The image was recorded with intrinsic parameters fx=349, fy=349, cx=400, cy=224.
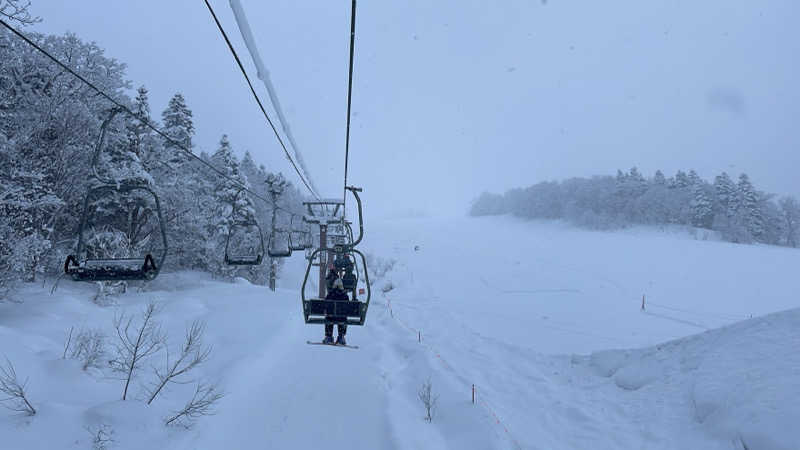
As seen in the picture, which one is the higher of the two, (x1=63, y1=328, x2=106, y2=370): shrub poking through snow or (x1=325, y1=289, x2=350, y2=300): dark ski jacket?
(x1=325, y1=289, x2=350, y2=300): dark ski jacket

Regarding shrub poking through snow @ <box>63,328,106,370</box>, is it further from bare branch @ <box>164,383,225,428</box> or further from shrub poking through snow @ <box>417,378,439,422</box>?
shrub poking through snow @ <box>417,378,439,422</box>

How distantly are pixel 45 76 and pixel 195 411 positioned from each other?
1759cm

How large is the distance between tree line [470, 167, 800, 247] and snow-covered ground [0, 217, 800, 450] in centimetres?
3320

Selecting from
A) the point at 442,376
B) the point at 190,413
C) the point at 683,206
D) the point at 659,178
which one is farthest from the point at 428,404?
the point at 659,178

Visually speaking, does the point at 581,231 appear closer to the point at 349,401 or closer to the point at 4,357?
the point at 349,401

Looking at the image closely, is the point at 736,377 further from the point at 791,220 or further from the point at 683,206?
the point at 791,220

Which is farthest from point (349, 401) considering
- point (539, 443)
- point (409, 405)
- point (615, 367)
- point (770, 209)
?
point (770, 209)

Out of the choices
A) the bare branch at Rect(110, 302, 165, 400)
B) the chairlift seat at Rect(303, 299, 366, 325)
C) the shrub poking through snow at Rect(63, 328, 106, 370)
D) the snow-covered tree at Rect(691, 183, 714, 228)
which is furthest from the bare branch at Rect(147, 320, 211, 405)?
the snow-covered tree at Rect(691, 183, 714, 228)

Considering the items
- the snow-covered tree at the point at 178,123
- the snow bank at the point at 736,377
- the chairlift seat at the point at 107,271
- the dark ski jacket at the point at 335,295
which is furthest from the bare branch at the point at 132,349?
the snow-covered tree at the point at 178,123

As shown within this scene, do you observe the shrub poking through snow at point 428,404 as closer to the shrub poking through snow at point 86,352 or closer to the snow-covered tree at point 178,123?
the shrub poking through snow at point 86,352

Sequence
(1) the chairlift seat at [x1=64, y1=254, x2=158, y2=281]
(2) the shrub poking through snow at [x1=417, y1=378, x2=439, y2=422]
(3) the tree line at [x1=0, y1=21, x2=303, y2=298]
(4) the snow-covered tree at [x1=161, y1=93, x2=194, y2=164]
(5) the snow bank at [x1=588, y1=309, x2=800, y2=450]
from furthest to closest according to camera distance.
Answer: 1. (4) the snow-covered tree at [x1=161, y1=93, x2=194, y2=164]
2. (3) the tree line at [x1=0, y1=21, x2=303, y2=298]
3. (2) the shrub poking through snow at [x1=417, y1=378, x2=439, y2=422]
4. (5) the snow bank at [x1=588, y1=309, x2=800, y2=450]
5. (1) the chairlift seat at [x1=64, y1=254, x2=158, y2=281]

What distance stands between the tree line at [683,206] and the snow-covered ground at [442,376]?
33.2 metres

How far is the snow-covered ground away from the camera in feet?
26.0

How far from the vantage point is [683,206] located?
57.2m
